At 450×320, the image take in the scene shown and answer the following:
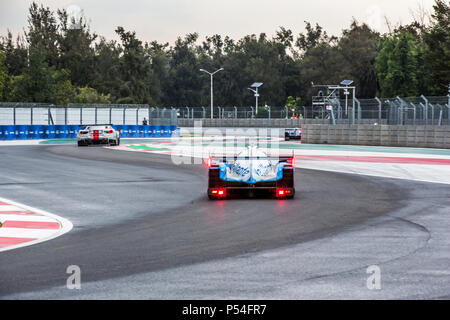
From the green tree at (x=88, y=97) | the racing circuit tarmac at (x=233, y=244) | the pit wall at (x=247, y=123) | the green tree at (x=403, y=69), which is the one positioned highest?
the green tree at (x=403, y=69)

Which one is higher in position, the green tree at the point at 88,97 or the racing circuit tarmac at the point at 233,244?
the green tree at the point at 88,97

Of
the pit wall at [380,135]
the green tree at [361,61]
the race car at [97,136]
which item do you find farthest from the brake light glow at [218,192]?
the green tree at [361,61]

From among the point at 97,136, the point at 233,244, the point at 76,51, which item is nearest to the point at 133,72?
the point at 76,51

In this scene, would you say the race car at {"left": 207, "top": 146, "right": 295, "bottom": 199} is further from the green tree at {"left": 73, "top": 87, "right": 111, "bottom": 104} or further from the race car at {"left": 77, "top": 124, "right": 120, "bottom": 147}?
the green tree at {"left": 73, "top": 87, "right": 111, "bottom": 104}

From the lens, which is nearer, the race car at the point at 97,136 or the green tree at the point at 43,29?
the race car at the point at 97,136

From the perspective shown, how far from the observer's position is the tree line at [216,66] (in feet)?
284

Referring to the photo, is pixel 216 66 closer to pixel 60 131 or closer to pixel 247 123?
pixel 247 123

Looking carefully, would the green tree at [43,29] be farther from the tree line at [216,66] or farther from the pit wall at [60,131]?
the pit wall at [60,131]

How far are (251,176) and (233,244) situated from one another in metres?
5.14

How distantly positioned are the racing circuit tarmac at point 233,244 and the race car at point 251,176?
12.0 inches

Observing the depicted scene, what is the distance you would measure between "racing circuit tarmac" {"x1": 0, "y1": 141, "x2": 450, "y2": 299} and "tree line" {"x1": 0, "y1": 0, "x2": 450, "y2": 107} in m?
60.5

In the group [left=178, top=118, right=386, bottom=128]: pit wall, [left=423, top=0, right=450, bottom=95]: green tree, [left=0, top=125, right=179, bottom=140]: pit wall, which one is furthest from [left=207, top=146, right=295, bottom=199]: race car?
[left=178, top=118, right=386, bottom=128]: pit wall

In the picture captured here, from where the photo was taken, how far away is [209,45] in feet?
543

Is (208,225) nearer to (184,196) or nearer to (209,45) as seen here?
(184,196)
